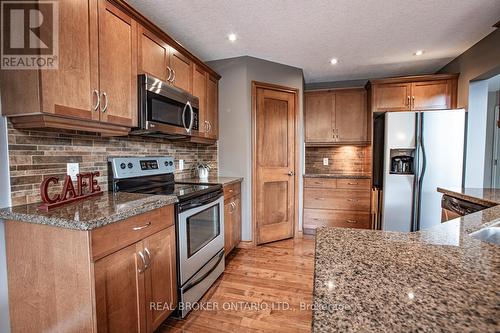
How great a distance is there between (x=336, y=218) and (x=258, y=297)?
1.94 m

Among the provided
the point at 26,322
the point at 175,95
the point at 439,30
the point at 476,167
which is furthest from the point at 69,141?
the point at 476,167

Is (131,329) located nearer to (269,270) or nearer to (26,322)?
(26,322)

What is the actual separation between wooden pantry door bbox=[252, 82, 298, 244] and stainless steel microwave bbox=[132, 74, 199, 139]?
94 centimetres

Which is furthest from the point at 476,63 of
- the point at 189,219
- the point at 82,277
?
the point at 82,277

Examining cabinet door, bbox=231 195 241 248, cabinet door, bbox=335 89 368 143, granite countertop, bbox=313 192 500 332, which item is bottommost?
cabinet door, bbox=231 195 241 248

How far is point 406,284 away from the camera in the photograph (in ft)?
1.98

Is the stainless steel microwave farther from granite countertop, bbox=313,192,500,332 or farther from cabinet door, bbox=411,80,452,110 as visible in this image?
cabinet door, bbox=411,80,452,110

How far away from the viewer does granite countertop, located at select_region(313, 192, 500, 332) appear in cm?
47

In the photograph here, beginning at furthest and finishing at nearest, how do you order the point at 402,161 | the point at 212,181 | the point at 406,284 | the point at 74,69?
the point at 402,161
the point at 212,181
the point at 74,69
the point at 406,284

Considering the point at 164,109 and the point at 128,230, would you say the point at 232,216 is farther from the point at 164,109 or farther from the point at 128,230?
the point at 128,230

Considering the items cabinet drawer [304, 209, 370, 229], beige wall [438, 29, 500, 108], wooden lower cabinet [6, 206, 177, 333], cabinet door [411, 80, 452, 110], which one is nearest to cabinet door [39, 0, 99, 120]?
wooden lower cabinet [6, 206, 177, 333]

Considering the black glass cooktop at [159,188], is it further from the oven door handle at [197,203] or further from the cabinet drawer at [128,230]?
the cabinet drawer at [128,230]

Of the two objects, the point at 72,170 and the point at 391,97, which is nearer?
the point at 72,170

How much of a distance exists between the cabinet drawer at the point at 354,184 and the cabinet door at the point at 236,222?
5.10 feet
